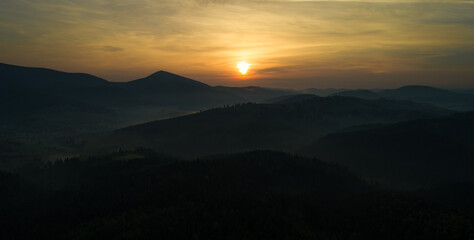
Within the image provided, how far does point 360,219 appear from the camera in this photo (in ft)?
386

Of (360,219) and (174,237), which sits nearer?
(174,237)

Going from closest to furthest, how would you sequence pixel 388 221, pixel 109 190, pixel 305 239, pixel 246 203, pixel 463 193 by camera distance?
pixel 305 239, pixel 388 221, pixel 246 203, pixel 463 193, pixel 109 190

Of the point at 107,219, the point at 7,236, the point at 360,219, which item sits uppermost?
the point at 360,219

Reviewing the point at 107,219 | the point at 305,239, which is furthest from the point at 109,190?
the point at 305,239

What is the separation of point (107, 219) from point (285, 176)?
104 metres

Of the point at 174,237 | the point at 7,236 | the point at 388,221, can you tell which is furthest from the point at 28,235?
the point at 388,221

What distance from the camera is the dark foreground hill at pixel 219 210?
105m

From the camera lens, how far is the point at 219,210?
391ft

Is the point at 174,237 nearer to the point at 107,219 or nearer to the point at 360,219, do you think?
the point at 107,219

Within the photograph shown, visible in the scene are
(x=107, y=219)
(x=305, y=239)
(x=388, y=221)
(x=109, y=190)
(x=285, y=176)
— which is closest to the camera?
(x=305, y=239)

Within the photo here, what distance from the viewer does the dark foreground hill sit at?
105 m

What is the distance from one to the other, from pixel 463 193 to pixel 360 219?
88.9 m

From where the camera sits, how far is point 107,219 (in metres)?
134

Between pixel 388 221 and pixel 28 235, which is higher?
pixel 388 221
